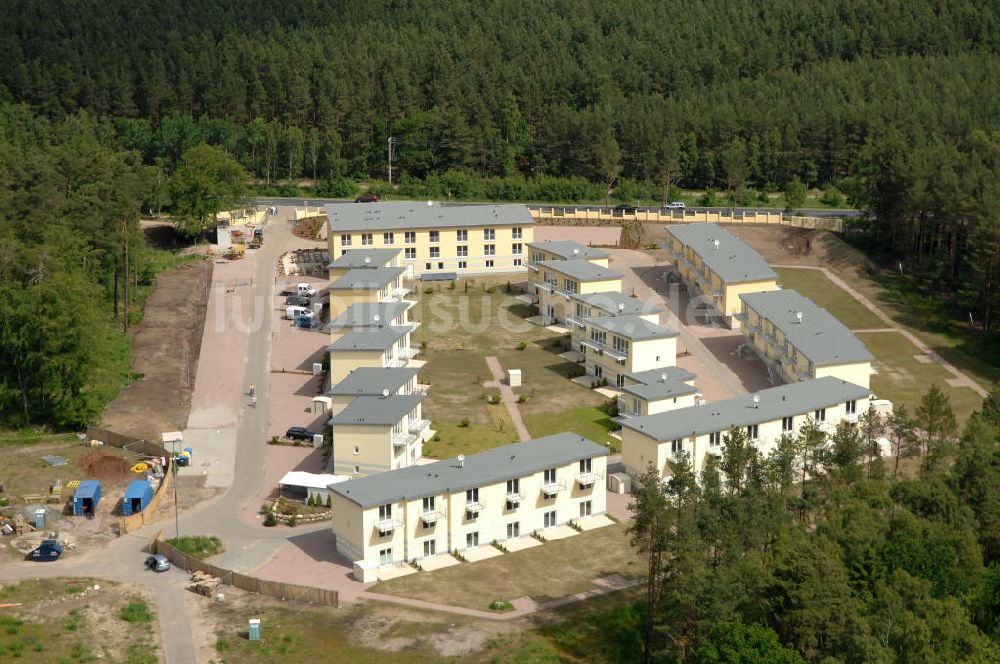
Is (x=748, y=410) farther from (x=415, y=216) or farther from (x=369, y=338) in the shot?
(x=415, y=216)

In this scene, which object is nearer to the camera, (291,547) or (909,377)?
(291,547)

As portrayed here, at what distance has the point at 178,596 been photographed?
163 ft

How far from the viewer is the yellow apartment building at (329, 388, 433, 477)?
197ft

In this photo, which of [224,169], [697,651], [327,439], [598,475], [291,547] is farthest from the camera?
[224,169]

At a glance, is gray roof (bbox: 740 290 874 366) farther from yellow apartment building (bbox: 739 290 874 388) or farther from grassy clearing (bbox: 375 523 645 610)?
grassy clearing (bbox: 375 523 645 610)

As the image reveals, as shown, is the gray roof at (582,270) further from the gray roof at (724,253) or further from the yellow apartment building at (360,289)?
the yellow apartment building at (360,289)

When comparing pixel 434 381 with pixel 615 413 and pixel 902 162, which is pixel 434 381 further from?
pixel 902 162

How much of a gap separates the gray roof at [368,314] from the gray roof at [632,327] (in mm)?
11729

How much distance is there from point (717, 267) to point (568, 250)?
10938mm

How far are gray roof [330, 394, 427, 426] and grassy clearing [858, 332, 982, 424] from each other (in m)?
28.1

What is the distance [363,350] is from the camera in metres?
68.9

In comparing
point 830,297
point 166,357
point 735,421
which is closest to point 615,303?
point 735,421

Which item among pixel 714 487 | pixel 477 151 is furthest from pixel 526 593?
pixel 477 151

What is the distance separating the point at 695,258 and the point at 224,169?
3807 centimetres
